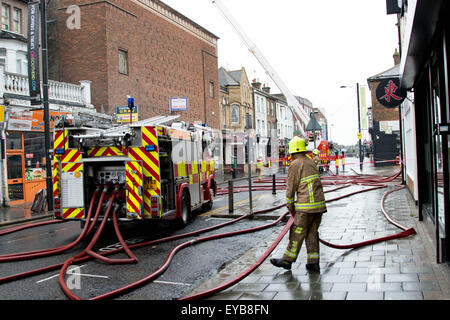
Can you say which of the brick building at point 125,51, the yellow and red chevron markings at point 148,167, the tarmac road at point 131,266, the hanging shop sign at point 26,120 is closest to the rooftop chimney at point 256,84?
the brick building at point 125,51

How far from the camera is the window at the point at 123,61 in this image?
24.2 metres

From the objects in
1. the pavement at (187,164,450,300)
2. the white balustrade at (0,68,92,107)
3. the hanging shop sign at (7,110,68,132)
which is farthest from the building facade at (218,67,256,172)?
the pavement at (187,164,450,300)

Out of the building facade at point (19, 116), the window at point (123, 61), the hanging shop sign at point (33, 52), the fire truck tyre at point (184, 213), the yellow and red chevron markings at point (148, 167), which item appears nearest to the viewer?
the yellow and red chevron markings at point (148, 167)

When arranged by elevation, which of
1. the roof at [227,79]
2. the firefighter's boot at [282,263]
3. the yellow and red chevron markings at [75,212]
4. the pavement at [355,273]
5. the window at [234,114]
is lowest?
the pavement at [355,273]

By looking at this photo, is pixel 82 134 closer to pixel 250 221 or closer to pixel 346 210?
pixel 250 221

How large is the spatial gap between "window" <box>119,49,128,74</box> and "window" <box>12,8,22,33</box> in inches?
223

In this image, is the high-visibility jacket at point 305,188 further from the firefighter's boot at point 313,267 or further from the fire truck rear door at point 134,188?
the fire truck rear door at point 134,188

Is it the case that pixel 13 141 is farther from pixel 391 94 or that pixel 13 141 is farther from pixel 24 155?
pixel 391 94

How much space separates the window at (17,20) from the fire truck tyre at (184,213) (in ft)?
45.0

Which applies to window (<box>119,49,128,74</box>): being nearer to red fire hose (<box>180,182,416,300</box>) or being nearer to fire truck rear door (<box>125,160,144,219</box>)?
fire truck rear door (<box>125,160,144,219</box>)

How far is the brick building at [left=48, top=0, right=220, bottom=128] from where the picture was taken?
74.3 feet

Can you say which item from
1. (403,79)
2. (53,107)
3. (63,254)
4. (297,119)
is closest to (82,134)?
(63,254)

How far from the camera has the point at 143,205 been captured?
338 inches

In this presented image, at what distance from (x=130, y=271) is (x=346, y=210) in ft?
22.9
